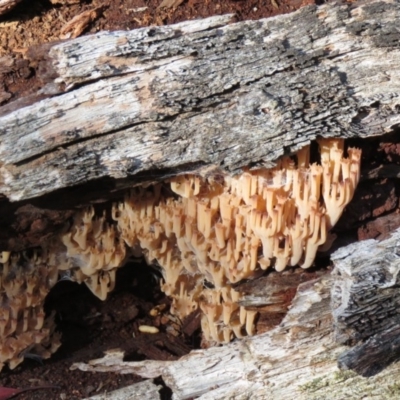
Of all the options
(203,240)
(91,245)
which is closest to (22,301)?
(91,245)

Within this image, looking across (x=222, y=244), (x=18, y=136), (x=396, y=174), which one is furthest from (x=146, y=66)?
(x=396, y=174)

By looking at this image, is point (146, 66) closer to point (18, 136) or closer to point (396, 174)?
point (18, 136)

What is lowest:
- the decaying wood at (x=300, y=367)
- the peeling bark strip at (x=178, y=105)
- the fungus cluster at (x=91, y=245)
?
the decaying wood at (x=300, y=367)

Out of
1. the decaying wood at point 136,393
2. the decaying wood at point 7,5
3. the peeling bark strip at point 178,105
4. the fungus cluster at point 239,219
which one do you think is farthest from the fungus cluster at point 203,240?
the decaying wood at point 7,5

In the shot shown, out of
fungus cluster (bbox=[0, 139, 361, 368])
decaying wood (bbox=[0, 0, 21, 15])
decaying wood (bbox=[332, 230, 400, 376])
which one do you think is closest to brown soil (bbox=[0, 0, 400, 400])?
decaying wood (bbox=[0, 0, 21, 15])

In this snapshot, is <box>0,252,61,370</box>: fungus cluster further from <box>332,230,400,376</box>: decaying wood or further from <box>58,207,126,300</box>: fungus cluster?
<box>332,230,400,376</box>: decaying wood

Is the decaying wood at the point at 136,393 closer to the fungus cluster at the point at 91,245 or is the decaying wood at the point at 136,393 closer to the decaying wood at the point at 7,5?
the fungus cluster at the point at 91,245
